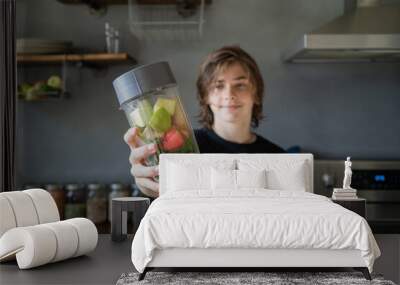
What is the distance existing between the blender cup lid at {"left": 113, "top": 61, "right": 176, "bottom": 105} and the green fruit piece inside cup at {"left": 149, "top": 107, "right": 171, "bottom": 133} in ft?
0.71

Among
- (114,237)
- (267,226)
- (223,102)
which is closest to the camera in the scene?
(267,226)

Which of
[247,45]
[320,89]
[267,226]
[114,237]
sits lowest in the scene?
[114,237]

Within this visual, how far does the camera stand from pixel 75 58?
6.33 m

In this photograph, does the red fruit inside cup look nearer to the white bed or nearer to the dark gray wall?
the dark gray wall

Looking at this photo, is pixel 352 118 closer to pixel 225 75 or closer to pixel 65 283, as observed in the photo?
pixel 225 75

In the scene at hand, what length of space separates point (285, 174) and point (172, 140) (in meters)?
1.02

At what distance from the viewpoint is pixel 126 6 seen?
643 cm

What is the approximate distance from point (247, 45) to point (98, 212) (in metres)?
2.08

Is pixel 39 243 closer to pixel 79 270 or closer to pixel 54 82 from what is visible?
pixel 79 270

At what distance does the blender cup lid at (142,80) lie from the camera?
582 cm

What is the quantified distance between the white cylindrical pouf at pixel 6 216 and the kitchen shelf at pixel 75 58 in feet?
6.72

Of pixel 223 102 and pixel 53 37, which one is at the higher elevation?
pixel 53 37

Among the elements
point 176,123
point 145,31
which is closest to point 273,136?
point 176,123

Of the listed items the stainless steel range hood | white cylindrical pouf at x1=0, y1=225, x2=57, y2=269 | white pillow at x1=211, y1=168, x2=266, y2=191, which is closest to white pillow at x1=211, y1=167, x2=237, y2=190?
white pillow at x1=211, y1=168, x2=266, y2=191
